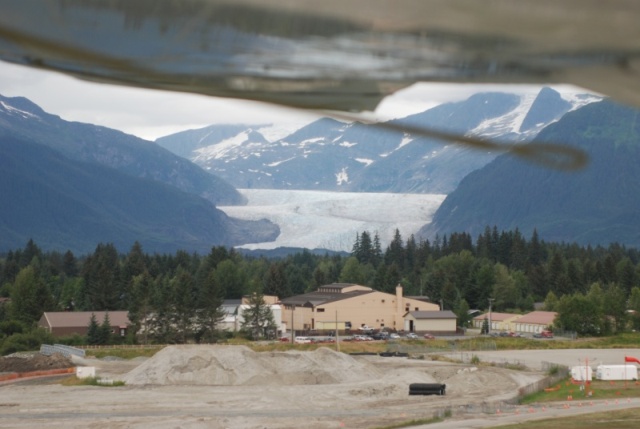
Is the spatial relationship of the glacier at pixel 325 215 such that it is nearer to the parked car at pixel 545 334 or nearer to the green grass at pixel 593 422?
the parked car at pixel 545 334

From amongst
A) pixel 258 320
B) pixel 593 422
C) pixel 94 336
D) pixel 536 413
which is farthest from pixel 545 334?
pixel 593 422

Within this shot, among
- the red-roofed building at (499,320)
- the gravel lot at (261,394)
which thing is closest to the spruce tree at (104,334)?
the gravel lot at (261,394)

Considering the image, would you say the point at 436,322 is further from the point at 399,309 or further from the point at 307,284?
the point at 307,284

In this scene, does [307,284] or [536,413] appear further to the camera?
[307,284]

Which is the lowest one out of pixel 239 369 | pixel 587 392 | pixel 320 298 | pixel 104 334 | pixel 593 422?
pixel 593 422

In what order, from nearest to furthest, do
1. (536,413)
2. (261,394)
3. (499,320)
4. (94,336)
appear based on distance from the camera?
(536,413) → (261,394) → (94,336) → (499,320)
